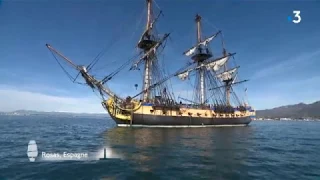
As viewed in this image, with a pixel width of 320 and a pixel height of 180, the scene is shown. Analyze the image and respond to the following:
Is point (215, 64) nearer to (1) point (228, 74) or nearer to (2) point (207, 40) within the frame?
(2) point (207, 40)

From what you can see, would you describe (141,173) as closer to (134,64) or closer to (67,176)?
(67,176)

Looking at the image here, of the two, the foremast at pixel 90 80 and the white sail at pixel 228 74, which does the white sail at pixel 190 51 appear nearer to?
the white sail at pixel 228 74

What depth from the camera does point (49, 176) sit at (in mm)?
12352

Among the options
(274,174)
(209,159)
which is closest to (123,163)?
(209,159)

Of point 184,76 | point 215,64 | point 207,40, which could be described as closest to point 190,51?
point 207,40

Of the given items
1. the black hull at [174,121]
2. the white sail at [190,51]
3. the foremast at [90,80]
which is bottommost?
the black hull at [174,121]

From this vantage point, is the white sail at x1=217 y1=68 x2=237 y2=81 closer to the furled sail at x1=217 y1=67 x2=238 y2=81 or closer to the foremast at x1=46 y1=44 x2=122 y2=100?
the furled sail at x1=217 y1=67 x2=238 y2=81

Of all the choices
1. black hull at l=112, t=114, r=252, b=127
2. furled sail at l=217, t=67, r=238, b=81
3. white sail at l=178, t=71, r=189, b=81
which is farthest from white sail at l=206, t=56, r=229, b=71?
black hull at l=112, t=114, r=252, b=127

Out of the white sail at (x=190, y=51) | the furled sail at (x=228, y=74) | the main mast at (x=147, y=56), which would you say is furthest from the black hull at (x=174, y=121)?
the white sail at (x=190, y=51)

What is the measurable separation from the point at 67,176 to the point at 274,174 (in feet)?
40.8

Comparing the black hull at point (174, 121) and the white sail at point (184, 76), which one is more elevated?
the white sail at point (184, 76)

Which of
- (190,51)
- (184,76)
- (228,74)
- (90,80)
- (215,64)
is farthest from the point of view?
(228,74)

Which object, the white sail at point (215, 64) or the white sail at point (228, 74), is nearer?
the white sail at point (215, 64)

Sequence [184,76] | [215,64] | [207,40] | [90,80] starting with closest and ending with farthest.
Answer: [90,80], [184,76], [215,64], [207,40]
